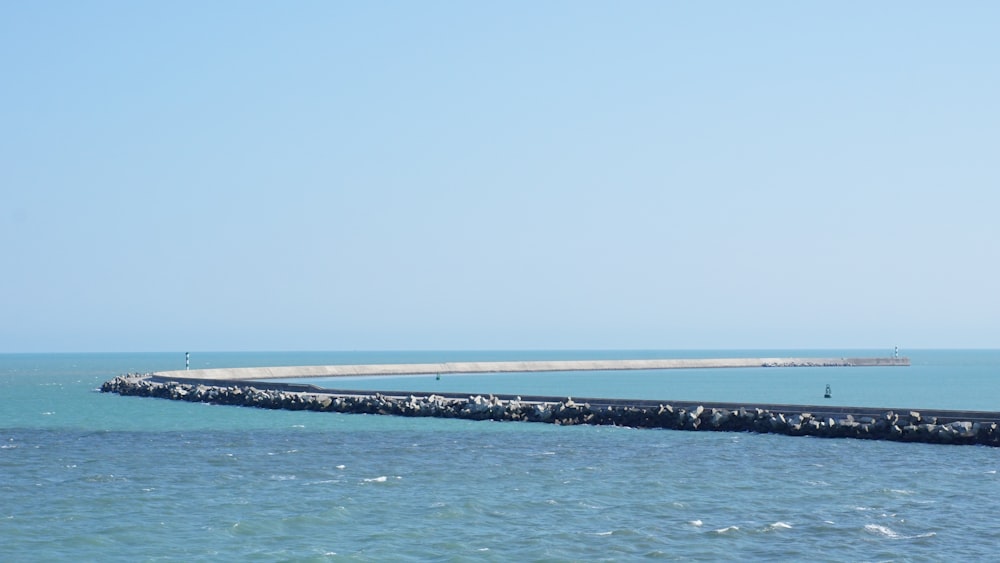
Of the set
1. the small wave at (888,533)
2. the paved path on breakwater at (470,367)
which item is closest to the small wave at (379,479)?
the small wave at (888,533)

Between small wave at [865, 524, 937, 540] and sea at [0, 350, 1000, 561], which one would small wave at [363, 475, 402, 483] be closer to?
sea at [0, 350, 1000, 561]

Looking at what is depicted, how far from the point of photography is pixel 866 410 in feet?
132

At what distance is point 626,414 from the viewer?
146 feet

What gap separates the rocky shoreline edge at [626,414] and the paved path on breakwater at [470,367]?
19510 mm

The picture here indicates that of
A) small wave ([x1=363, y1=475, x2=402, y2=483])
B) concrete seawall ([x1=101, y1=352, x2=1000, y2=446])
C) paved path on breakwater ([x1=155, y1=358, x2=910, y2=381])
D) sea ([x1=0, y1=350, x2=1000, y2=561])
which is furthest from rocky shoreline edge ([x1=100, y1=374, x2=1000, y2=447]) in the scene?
paved path on breakwater ([x1=155, y1=358, x2=910, y2=381])

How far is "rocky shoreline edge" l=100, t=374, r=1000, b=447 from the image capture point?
1469 inches

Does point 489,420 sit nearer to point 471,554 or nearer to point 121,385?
point 471,554

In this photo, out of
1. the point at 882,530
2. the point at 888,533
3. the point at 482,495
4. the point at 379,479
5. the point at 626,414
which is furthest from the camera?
the point at 626,414

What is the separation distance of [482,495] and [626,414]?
20420mm

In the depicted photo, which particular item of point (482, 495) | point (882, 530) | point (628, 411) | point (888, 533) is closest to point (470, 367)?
point (628, 411)

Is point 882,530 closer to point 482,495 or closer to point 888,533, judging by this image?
point 888,533

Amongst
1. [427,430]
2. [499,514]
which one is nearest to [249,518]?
[499,514]

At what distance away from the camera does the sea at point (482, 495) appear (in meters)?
19.4

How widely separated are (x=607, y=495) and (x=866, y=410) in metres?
18.5
